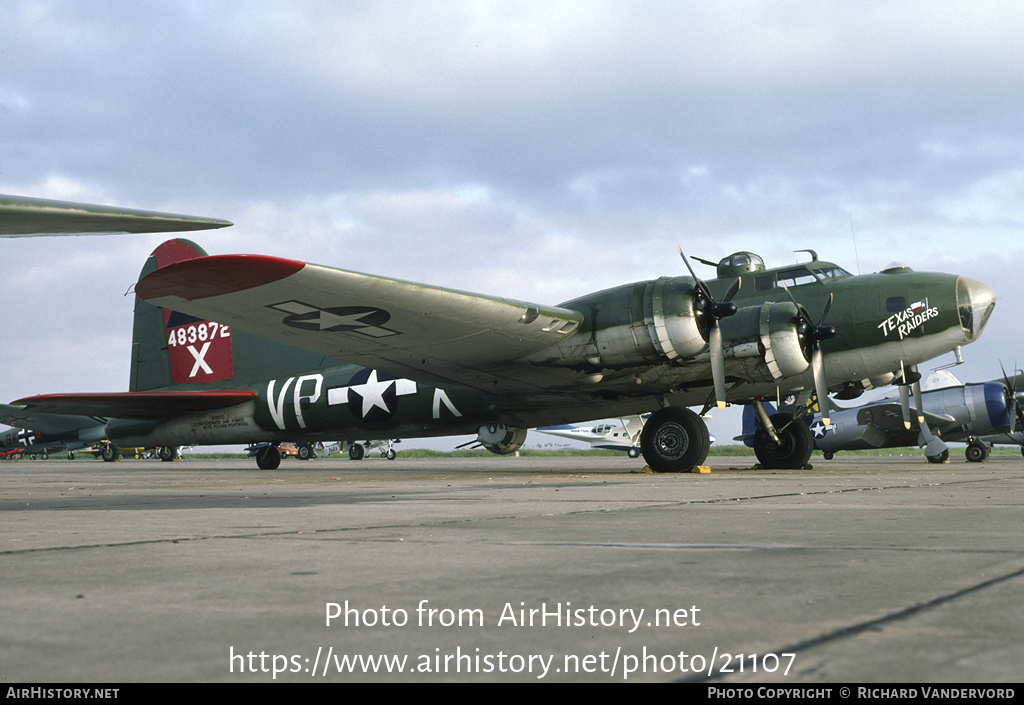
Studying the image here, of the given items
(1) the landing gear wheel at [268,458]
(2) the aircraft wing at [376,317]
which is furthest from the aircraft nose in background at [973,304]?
(1) the landing gear wheel at [268,458]

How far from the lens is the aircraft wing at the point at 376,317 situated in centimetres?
1104

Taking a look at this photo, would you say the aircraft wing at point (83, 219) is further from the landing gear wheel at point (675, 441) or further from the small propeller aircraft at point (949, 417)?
the small propeller aircraft at point (949, 417)

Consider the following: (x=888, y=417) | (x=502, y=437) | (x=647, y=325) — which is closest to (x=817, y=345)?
(x=647, y=325)

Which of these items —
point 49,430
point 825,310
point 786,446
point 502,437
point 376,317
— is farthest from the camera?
point 49,430

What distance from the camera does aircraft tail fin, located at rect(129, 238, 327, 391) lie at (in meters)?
22.0

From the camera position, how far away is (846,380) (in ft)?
53.3

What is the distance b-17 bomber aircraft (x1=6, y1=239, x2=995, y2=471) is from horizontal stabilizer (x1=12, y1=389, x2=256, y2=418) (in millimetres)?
130

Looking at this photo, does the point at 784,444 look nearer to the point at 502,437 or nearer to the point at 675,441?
the point at 675,441

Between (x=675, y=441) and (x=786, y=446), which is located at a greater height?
(x=675, y=441)

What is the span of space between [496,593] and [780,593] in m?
0.91

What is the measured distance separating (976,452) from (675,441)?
60.3ft

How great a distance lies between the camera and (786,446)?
18109 mm
